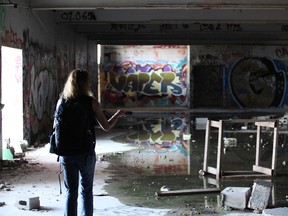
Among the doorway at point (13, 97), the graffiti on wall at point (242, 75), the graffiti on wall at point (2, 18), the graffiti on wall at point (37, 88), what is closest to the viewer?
the graffiti on wall at point (2, 18)

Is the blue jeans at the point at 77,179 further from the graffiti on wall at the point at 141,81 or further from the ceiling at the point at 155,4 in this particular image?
the graffiti on wall at the point at 141,81

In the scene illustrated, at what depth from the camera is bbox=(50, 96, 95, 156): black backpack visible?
5844 mm

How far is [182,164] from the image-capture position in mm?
11133

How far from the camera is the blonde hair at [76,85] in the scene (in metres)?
5.92

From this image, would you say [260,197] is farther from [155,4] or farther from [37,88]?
[37,88]

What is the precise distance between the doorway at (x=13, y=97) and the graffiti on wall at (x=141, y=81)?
721 inches

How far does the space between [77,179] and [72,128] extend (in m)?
0.64

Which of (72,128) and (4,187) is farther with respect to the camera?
(4,187)

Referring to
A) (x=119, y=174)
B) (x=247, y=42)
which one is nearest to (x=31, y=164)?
(x=119, y=174)

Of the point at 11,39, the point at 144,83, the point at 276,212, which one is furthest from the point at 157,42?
the point at 276,212

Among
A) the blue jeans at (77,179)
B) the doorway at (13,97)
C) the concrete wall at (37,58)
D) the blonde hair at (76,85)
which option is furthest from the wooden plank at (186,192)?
the doorway at (13,97)

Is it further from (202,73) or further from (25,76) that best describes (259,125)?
(202,73)

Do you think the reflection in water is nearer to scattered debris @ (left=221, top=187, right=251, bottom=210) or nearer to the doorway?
scattered debris @ (left=221, top=187, right=251, bottom=210)

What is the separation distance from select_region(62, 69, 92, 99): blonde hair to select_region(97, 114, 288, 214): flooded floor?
2.47 m
